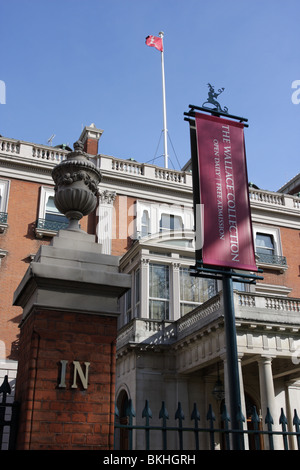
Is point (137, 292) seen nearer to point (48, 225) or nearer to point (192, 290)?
point (192, 290)

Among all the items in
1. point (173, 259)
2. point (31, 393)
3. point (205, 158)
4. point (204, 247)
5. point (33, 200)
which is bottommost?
point (31, 393)

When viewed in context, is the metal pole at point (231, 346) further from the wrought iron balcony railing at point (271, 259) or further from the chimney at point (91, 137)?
the chimney at point (91, 137)

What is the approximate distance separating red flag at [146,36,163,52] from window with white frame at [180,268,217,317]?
1991 cm

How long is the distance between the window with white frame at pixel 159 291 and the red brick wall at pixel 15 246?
16.1ft

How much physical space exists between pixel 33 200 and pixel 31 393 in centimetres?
2067

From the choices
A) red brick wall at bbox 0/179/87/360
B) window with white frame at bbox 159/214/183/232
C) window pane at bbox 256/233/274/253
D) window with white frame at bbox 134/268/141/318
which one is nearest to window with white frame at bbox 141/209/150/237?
window with white frame at bbox 159/214/183/232

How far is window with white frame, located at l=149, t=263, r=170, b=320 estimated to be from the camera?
2173 centimetres

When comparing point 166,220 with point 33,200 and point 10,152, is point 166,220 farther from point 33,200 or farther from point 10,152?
point 10,152

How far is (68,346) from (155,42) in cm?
3449

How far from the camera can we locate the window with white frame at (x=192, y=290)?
873 inches

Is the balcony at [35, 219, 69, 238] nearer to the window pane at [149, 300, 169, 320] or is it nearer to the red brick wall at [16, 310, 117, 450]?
the window pane at [149, 300, 169, 320]

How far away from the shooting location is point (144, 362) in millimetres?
20359

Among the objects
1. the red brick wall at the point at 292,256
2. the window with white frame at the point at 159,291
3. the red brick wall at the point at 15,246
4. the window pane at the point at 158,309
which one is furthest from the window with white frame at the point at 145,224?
the red brick wall at the point at 292,256
